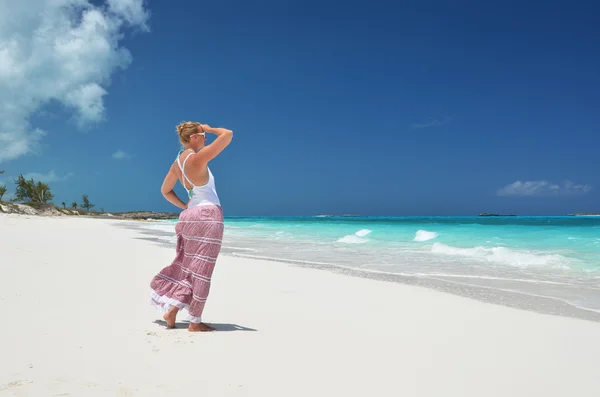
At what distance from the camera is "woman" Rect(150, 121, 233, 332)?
348 centimetres

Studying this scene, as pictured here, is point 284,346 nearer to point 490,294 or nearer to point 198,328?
point 198,328

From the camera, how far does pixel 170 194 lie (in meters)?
3.81

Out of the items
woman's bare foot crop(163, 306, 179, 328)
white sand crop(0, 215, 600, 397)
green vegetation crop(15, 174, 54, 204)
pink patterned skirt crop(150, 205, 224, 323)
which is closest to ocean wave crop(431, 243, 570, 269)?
white sand crop(0, 215, 600, 397)

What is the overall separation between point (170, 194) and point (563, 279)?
7725mm

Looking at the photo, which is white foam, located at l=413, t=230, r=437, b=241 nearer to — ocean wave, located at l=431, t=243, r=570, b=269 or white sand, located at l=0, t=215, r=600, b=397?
ocean wave, located at l=431, t=243, r=570, b=269

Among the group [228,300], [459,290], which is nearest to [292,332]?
[228,300]

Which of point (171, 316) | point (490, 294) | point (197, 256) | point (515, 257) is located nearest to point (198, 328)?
point (171, 316)

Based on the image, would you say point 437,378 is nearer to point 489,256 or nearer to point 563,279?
point 563,279

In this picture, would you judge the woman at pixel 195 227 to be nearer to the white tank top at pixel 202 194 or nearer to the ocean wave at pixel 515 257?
the white tank top at pixel 202 194

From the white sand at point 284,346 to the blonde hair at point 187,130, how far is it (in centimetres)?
161

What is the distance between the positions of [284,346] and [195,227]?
48.7 inches

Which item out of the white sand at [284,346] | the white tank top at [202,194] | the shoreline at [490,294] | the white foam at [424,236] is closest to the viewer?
the white sand at [284,346]

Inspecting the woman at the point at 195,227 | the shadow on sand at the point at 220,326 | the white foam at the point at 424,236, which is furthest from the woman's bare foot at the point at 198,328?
the white foam at the point at 424,236

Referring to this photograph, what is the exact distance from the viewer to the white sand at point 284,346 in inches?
91.2
